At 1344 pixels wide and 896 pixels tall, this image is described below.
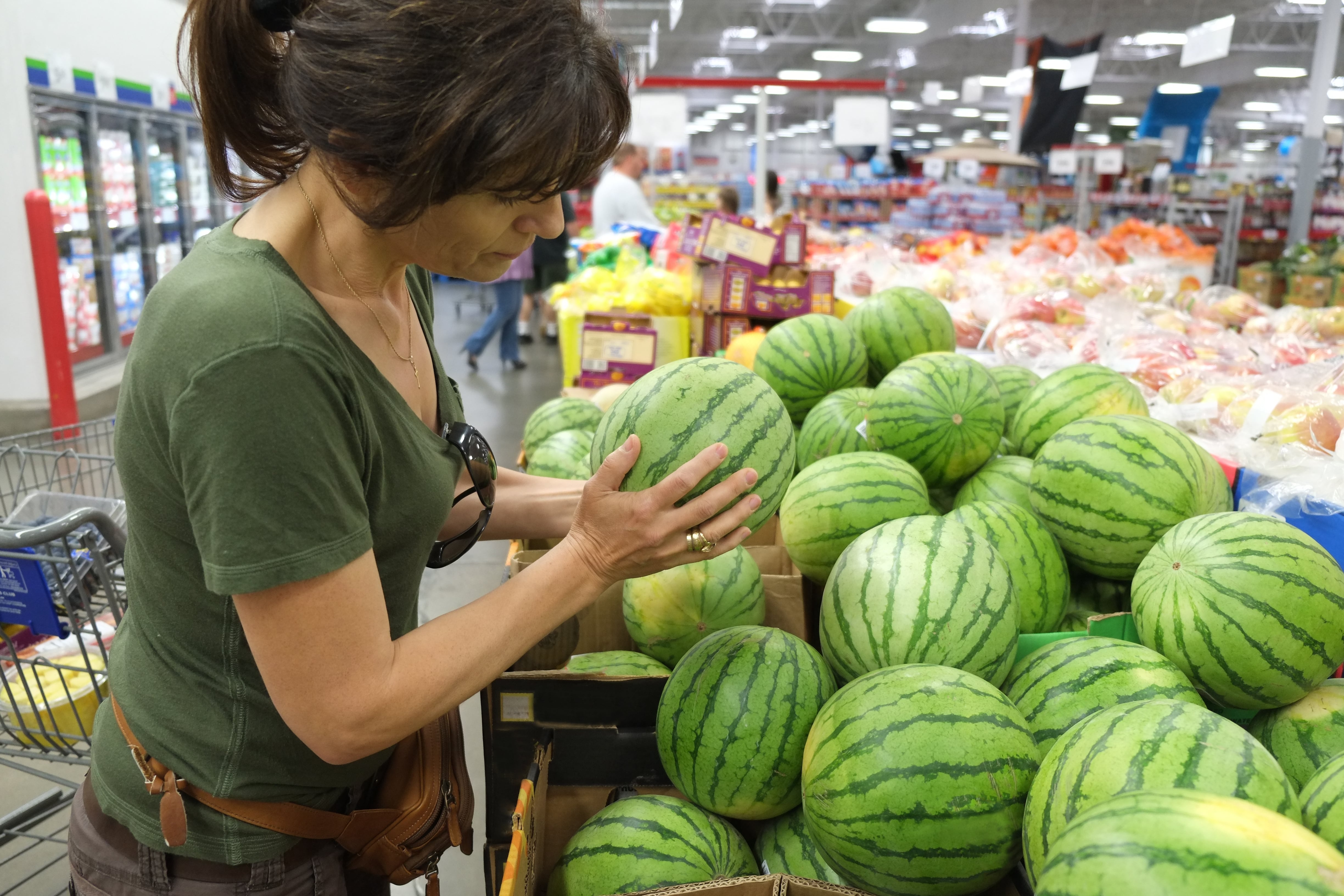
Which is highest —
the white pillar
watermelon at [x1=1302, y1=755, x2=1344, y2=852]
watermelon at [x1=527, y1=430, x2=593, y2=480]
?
the white pillar

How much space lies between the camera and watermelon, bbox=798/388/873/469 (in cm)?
207

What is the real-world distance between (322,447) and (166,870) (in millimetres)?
634

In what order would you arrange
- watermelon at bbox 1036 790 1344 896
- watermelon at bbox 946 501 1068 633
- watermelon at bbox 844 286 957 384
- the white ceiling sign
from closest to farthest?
watermelon at bbox 1036 790 1344 896
watermelon at bbox 946 501 1068 633
watermelon at bbox 844 286 957 384
the white ceiling sign

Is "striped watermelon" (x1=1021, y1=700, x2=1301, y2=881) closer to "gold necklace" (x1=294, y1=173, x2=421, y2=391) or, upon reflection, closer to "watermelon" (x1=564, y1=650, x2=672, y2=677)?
"watermelon" (x1=564, y1=650, x2=672, y2=677)

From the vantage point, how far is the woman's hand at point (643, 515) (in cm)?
115

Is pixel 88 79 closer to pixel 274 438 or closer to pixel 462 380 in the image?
pixel 462 380

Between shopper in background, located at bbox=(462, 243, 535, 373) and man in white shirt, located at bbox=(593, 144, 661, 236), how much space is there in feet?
2.50

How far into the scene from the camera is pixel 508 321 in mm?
8773

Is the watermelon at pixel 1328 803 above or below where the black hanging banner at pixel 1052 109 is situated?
below

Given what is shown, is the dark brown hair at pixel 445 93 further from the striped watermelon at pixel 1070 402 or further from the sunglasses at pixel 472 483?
the striped watermelon at pixel 1070 402

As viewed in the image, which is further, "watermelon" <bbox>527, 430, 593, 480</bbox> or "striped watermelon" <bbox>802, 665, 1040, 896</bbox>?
"watermelon" <bbox>527, 430, 593, 480</bbox>

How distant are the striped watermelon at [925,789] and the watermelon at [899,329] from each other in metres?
1.49

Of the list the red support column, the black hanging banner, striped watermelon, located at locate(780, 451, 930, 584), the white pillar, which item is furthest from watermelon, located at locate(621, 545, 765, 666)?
the black hanging banner

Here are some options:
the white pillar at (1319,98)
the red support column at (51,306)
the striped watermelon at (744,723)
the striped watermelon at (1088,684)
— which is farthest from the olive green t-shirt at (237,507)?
the white pillar at (1319,98)
